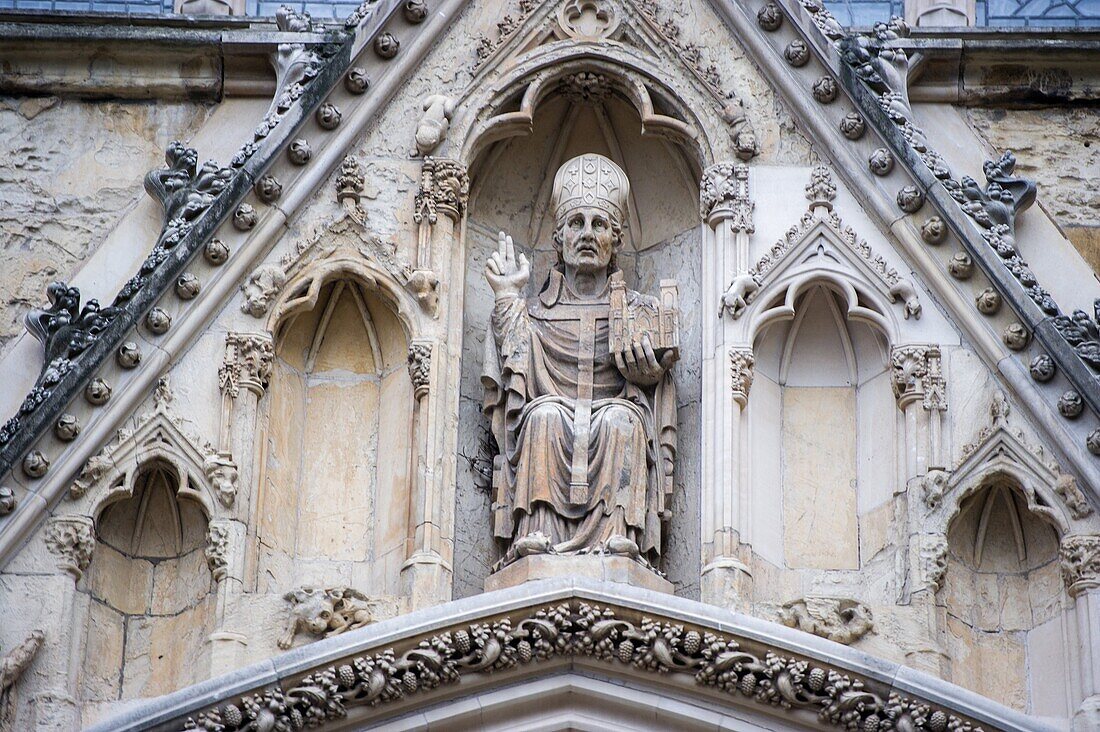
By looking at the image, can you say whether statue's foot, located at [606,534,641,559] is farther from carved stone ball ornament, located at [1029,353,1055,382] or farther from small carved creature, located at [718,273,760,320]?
carved stone ball ornament, located at [1029,353,1055,382]

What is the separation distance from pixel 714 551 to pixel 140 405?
287 cm

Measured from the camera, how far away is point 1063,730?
12859 millimetres

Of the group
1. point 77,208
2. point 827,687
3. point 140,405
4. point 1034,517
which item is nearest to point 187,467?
point 140,405

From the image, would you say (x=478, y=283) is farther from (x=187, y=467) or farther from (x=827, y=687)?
(x=827, y=687)

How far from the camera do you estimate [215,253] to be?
1412 cm

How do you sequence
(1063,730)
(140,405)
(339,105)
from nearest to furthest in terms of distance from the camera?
1. (1063,730)
2. (140,405)
3. (339,105)

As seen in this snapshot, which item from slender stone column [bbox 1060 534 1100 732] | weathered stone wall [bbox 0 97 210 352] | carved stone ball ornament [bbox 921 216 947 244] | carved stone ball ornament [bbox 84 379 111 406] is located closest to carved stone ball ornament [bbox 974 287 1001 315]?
Answer: carved stone ball ornament [bbox 921 216 947 244]

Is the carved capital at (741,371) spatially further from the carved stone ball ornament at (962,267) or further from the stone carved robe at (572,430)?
the carved stone ball ornament at (962,267)

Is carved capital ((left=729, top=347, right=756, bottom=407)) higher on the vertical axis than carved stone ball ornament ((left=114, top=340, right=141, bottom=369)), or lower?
higher

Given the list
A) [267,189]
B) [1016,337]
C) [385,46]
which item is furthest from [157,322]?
[1016,337]

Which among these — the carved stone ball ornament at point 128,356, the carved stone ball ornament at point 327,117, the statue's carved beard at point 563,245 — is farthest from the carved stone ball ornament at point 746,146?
the carved stone ball ornament at point 128,356

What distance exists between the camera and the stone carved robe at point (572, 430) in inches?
538

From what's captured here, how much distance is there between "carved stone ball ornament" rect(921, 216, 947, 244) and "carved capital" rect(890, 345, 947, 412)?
57 cm

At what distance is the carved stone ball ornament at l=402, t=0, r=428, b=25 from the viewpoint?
49.0 ft
